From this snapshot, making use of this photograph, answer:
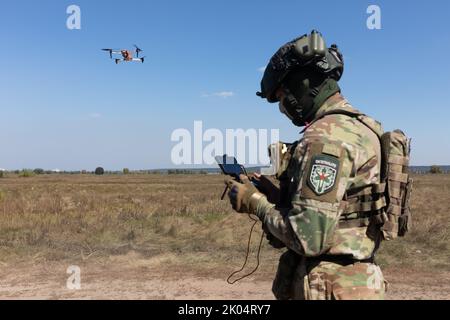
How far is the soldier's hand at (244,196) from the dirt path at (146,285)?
14.2ft

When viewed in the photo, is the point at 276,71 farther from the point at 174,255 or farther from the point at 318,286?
the point at 174,255

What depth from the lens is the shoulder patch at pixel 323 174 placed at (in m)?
2.09

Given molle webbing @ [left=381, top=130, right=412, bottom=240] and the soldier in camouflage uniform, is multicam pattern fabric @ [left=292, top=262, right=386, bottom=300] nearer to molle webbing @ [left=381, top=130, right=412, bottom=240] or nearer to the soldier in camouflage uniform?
the soldier in camouflage uniform

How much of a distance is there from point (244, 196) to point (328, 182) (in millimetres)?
506

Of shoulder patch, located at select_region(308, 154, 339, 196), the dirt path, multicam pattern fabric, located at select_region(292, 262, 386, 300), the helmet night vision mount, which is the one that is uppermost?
the helmet night vision mount

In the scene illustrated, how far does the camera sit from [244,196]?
2393mm

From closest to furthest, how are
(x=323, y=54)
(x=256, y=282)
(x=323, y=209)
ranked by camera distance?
(x=323, y=209), (x=323, y=54), (x=256, y=282)

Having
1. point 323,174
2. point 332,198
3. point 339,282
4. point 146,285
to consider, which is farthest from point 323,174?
point 146,285

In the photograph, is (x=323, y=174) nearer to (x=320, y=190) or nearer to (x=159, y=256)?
(x=320, y=190)

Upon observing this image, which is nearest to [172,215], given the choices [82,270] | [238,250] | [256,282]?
[238,250]

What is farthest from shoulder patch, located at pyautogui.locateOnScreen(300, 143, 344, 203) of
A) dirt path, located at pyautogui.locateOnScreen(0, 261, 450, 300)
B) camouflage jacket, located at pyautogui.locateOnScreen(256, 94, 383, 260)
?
dirt path, located at pyautogui.locateOnScreen(0, 261, 450, 300)

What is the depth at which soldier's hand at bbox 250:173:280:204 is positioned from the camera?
99.5 inches

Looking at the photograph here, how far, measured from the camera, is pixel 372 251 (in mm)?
2389

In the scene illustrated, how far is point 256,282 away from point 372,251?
512cm
